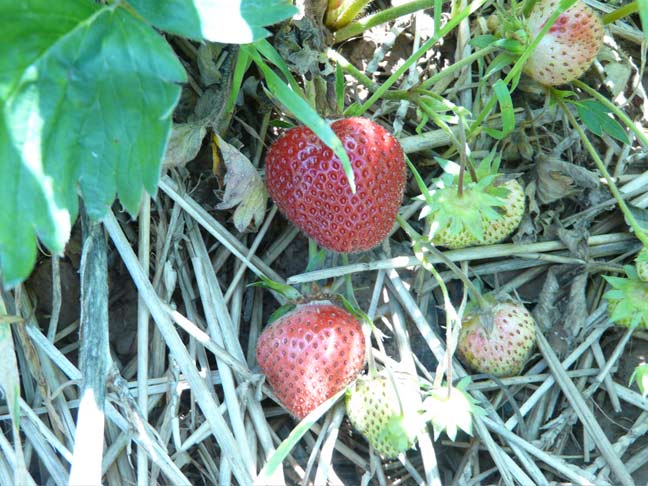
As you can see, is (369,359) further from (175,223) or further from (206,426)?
(175,223)

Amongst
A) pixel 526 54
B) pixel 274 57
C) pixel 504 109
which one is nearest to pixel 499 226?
pixel 504 109

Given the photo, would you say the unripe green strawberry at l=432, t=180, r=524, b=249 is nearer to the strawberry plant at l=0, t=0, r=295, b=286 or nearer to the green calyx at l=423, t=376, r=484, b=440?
the green calyx at l=423, t=376, r=484, b=440

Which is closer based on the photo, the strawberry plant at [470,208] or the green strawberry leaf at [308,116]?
the green strawberry leaf at [308,116]

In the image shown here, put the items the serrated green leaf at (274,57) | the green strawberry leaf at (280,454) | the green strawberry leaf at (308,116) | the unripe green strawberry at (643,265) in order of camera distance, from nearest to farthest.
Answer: the green strawberry leaf at (308,116) → the green strawberry leaf at (280,454) → the serrated green leaf at (274,57) → the unripe green strawberry at (643,265)

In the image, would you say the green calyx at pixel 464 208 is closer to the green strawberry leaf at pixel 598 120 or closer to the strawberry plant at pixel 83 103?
the green strawberry leaf at pixel 598 120

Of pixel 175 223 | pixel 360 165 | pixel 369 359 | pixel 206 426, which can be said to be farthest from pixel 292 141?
pixel 206 426

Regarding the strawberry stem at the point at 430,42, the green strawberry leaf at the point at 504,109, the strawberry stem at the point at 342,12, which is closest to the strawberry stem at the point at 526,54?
the green strawberry leaf at the point at 504,109

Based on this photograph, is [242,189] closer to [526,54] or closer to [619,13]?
[526,54]

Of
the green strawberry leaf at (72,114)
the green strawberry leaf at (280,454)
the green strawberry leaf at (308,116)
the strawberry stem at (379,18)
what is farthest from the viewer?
the strawberry stem at (379,18)
